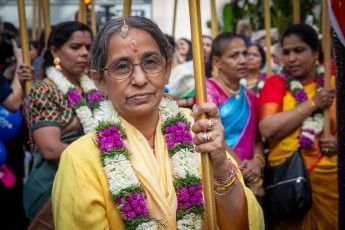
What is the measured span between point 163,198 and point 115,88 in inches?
19.3

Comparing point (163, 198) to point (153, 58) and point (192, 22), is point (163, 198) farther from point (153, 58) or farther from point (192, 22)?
point (192, 22)

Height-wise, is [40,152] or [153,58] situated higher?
[153,58]

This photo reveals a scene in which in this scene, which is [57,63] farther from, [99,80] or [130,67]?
[130,67]

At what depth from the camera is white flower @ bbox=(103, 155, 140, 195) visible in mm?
2219

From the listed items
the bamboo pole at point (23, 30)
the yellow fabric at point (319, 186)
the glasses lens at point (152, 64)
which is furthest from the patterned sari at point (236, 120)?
the glasses lens at point (152, 64)

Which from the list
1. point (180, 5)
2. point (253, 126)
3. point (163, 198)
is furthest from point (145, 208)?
point (180, 5)

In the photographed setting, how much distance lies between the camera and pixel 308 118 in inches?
156

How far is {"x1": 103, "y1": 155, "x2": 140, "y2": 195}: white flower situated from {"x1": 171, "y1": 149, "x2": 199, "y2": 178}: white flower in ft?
0.60

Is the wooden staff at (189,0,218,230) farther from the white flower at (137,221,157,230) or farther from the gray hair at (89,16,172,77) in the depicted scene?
the gray hair at (89,16,172,77)

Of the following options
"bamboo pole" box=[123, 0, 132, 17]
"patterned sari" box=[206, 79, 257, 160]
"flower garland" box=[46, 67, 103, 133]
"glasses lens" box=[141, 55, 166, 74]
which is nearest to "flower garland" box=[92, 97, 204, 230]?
"glasses lens" box=[141, 55, 166, 74]

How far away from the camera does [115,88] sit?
2.33 m

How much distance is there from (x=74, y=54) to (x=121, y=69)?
176 centimetres

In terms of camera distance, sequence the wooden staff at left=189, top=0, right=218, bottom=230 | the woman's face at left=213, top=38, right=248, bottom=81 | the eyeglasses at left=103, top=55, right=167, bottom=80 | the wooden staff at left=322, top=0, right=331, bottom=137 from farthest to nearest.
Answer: the woman's face at left=213, top=38, right=248, bottom=81, the wooden staff at left=322, top=0, right=331, bottom=137, the eyeglasses at left=103, top=55, right=167, bottom=80, the wooden staff at left=189, top=0, right=218, bottom=230

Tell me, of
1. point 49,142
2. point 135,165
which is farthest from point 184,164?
point 49,142
